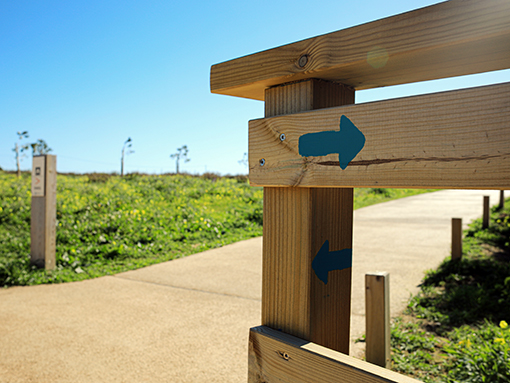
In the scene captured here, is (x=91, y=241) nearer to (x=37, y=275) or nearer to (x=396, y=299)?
(x=37, y=275)

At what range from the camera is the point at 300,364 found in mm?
1104

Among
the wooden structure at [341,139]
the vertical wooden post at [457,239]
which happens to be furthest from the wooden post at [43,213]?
the vertical wooden post at [457,239]

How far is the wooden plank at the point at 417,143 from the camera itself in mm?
851

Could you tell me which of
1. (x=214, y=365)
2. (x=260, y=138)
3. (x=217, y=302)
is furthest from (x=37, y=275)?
(x=260, y=138)

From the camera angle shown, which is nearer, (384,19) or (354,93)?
(384,19)

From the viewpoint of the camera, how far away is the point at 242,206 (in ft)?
34.7

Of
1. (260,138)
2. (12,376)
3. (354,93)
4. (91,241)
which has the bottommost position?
(12,376)

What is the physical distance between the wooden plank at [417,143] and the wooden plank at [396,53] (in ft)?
0.40

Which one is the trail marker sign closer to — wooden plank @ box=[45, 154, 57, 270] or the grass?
wooden plank @ box=[45, 154, 57, 270]

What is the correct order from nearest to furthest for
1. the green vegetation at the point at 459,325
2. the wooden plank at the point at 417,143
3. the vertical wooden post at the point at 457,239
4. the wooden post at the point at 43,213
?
the wooden plank at the point at 417,143 → the green vegetation at the point at 459,325 → the vertical wooden post at the point at 457,239 → the wooden post at the point at 43,213

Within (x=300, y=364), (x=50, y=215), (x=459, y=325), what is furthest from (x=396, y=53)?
(x=50, y=215)

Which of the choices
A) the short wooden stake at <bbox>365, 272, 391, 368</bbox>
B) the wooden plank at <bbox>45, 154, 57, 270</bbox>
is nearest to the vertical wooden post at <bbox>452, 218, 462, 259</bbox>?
the short wooden stake at <bbox>365, 272, 391, 368</bbox>

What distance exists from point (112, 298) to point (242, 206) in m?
6.25

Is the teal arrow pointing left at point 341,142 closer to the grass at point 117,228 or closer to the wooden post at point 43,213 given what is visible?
the grass at point 117,228
